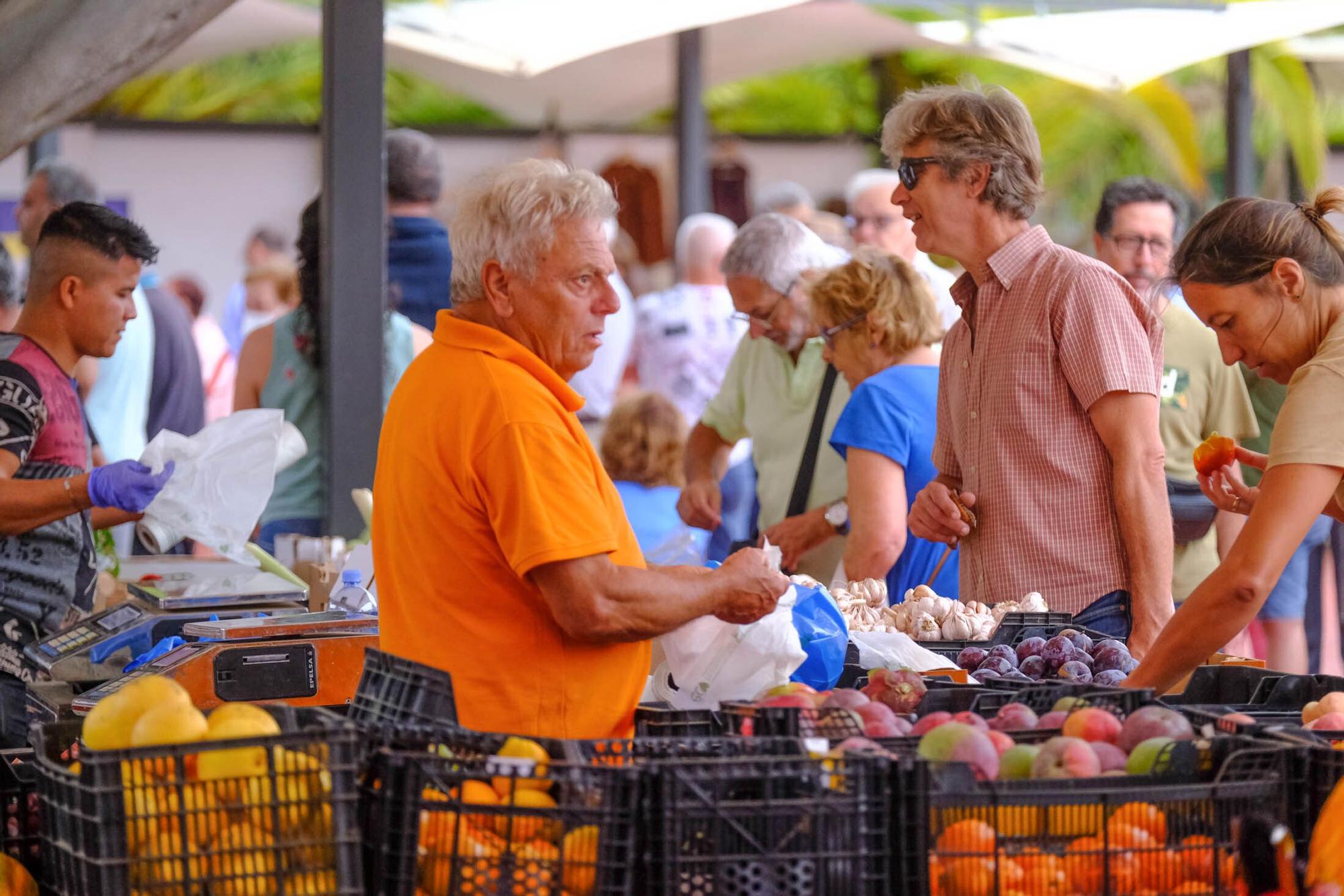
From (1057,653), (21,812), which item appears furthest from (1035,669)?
(21,812)

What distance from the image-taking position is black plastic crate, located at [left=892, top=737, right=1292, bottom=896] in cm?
181

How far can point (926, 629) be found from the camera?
3213 millimetres

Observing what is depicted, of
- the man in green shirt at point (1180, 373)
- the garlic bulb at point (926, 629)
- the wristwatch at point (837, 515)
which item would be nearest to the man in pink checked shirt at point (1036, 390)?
the garlic bulb at point (926, 629)

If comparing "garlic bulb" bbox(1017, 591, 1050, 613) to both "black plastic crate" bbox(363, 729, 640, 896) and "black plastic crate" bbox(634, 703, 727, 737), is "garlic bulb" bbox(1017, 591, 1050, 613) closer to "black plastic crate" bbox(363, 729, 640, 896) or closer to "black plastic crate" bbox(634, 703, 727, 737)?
"black plastic crate" bbox(634, 703, 727, 737)

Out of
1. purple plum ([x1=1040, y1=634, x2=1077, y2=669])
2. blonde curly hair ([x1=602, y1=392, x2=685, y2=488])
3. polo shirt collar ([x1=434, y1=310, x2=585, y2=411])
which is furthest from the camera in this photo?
blonde curly hair ([x1=602, y1=392, x2=685, y2=488])

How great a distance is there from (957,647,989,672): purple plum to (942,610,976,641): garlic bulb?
18cm

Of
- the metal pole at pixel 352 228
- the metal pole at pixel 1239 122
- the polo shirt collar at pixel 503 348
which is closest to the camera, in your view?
the polo shirt collar at pixel 503 348

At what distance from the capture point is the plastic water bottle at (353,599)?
11.5 feet

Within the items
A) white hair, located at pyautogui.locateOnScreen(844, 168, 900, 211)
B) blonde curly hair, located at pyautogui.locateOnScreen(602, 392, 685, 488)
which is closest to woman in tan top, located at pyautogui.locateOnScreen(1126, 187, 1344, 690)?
blonde curly hair, located at pyautogui.locateOnScreen(602, 392, 685, 488)

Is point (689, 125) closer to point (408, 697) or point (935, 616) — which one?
point (935, 616)

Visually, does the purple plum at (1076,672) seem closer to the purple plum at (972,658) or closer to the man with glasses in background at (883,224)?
the purple plum at (972,658)

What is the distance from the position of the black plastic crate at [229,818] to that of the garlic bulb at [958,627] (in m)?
1.68

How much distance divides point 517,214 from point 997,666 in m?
1.15

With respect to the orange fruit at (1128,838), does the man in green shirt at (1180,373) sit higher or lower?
higher
